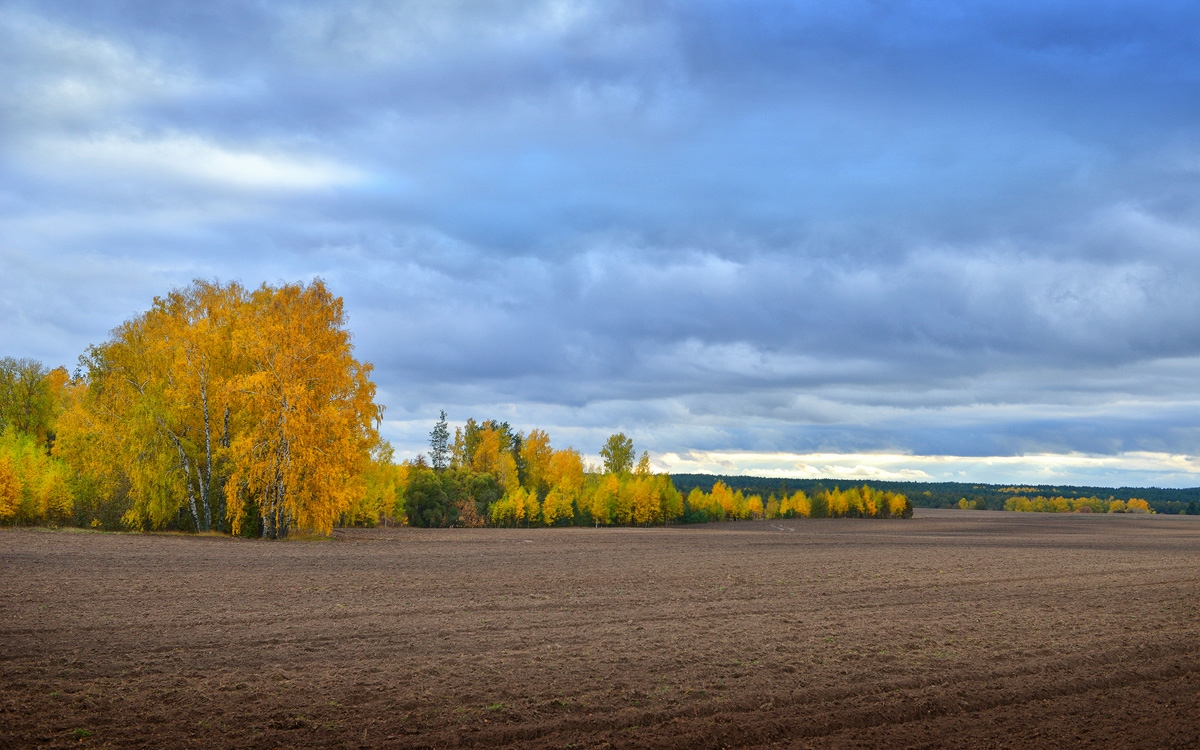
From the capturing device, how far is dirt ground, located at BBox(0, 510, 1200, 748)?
12.2 meters

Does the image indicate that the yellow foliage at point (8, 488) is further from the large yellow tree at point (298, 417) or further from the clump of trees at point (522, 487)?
the clump of trees at point (522, 487)

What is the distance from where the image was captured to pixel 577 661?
16719mm

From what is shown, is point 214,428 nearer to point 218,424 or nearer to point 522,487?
point 218,424

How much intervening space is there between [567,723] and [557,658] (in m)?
4.73

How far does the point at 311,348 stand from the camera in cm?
5266

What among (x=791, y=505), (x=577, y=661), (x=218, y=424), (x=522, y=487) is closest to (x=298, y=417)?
Answer: (x=218, y=424)

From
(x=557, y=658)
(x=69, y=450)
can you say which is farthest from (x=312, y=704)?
(x=69, y=450)

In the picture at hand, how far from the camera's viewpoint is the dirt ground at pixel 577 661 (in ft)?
40.0

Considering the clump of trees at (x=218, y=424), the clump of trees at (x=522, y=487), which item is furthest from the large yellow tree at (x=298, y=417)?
the clump of trees at (x=522, y=487)

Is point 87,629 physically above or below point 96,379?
below

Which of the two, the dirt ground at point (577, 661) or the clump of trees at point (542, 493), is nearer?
the dirt ground at point (577, 661)

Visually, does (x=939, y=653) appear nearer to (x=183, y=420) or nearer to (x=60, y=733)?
(x=60, y=733)

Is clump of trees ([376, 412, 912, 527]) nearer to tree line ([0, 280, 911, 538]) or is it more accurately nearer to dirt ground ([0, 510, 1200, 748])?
tree line ([0, 280, 911, 538])

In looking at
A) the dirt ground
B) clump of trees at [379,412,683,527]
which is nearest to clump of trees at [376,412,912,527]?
clump of trees at [379,412,683,527]
